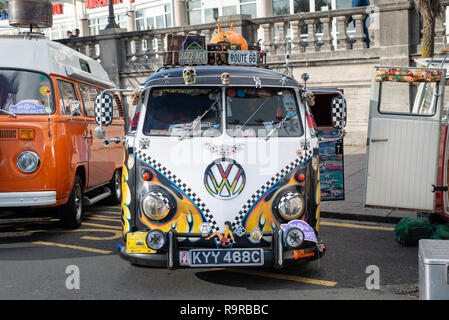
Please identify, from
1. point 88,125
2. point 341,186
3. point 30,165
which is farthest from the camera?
point 88,125

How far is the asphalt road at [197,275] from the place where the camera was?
5461 mm

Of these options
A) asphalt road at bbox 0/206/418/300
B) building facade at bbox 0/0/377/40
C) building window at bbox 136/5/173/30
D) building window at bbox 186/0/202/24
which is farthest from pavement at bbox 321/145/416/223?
building window at bbox 136/5/173/30

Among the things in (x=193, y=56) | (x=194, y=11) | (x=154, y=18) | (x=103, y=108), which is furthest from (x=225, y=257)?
(x=154, y=18)

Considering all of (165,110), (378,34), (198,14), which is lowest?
(165,110)

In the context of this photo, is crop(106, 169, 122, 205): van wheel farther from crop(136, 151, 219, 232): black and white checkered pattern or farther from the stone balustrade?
crop(136, 151, 219, 232): black and white checkered pattern

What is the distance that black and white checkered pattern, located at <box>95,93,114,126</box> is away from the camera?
6.56 m

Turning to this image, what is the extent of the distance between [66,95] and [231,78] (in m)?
3.60

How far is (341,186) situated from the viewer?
8594 millimetres

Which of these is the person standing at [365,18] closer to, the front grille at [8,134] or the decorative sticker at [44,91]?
the decorative sticker at [44,91]

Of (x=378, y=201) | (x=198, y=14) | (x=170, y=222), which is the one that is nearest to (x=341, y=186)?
(x=378, y=201)

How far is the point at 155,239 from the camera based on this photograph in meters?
→ 5.41
